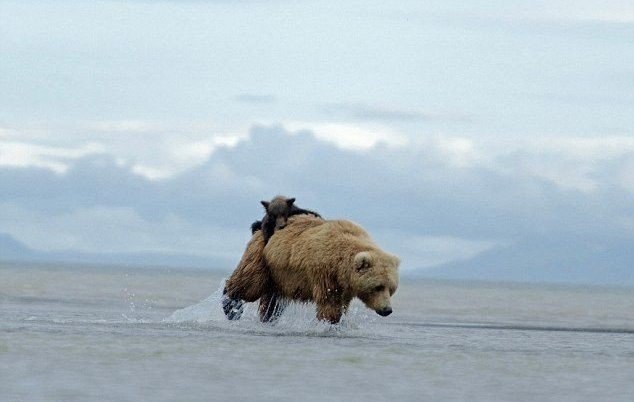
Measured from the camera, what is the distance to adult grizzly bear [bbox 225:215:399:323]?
57.3ft

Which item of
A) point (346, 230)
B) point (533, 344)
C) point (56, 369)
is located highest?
point (346, 230)

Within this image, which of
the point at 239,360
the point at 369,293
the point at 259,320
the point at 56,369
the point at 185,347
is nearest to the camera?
the point at 56,369

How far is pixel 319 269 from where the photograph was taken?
1784 cm

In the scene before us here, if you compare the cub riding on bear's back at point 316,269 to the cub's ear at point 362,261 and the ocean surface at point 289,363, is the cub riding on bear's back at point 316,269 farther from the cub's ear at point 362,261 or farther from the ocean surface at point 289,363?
the ocean surface at point 289,363

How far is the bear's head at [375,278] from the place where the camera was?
17344mm

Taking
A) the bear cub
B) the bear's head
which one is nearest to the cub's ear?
the bear's head

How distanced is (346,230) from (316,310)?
123 centimetres

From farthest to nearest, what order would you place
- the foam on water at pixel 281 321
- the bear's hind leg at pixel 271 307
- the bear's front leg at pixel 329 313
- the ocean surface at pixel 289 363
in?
1. the bear's hind leg at pixel 271 307
2. the foam on water at pixel 281 321
3. the bear's front leg at pixel 329 313
4. the ocean surface at pixel 289 363

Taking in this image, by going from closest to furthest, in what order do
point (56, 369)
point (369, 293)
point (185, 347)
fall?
1. point (56, 369)
2. point (185, 347)
3. point (369, 293)

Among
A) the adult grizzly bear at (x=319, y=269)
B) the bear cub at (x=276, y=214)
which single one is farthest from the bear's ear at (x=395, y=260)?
the bear cub at (x=276, y=214)

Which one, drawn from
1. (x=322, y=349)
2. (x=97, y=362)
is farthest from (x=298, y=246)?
(x=97, y=362)

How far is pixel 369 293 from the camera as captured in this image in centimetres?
1756

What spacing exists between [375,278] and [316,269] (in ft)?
3.14

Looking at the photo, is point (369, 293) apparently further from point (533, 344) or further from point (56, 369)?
point (56, 369)
